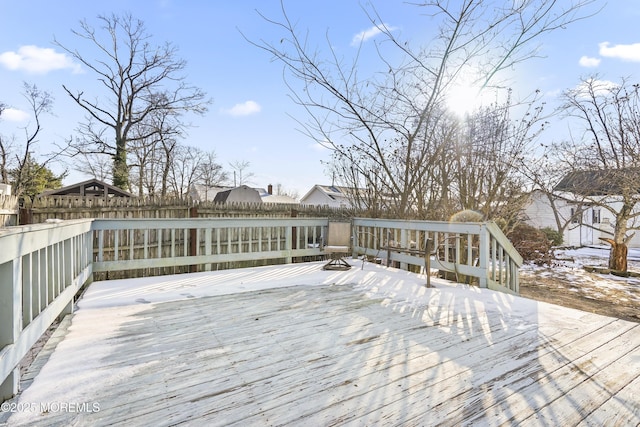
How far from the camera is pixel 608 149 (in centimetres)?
1016

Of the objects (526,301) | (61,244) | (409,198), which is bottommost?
(526,301)

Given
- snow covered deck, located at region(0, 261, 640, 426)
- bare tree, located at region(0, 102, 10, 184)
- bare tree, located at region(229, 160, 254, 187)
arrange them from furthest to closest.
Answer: bare tree, located at region(229, 160, 254, 187) < bare tree, located at region(0, 102, 10, 184) < snow covered deck, located at region(0, 261, 640, 426)

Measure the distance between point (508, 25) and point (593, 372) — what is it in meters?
5.51

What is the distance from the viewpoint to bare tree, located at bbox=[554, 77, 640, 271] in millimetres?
9070

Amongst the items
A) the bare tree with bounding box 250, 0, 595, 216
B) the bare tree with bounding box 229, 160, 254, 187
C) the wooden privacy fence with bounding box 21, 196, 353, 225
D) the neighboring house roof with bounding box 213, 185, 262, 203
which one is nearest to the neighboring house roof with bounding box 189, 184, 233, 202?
the neighboring house roof with bounding box 213, 185, 262, 203

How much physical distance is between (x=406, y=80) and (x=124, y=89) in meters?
15.0

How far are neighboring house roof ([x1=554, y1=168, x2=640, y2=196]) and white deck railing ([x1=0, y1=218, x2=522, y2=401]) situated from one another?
5892mm

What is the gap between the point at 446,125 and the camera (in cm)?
582

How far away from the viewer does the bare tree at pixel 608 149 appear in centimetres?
907

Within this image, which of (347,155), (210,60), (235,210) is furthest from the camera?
(210,60)

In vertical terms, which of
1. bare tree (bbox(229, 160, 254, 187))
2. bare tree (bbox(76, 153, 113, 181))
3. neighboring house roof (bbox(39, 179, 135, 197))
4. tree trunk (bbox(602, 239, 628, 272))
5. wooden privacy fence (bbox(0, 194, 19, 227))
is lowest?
tree trunk (bbox(602, 239, 628, 272))

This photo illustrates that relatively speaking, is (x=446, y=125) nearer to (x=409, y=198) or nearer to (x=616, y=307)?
(x=409, y=198)

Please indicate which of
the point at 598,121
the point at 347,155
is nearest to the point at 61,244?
the point at 347,155

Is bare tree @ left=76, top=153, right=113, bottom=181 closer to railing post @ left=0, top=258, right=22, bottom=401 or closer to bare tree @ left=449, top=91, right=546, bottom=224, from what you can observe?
bare tree @ left=449, top=91, right=546, bottom=224
